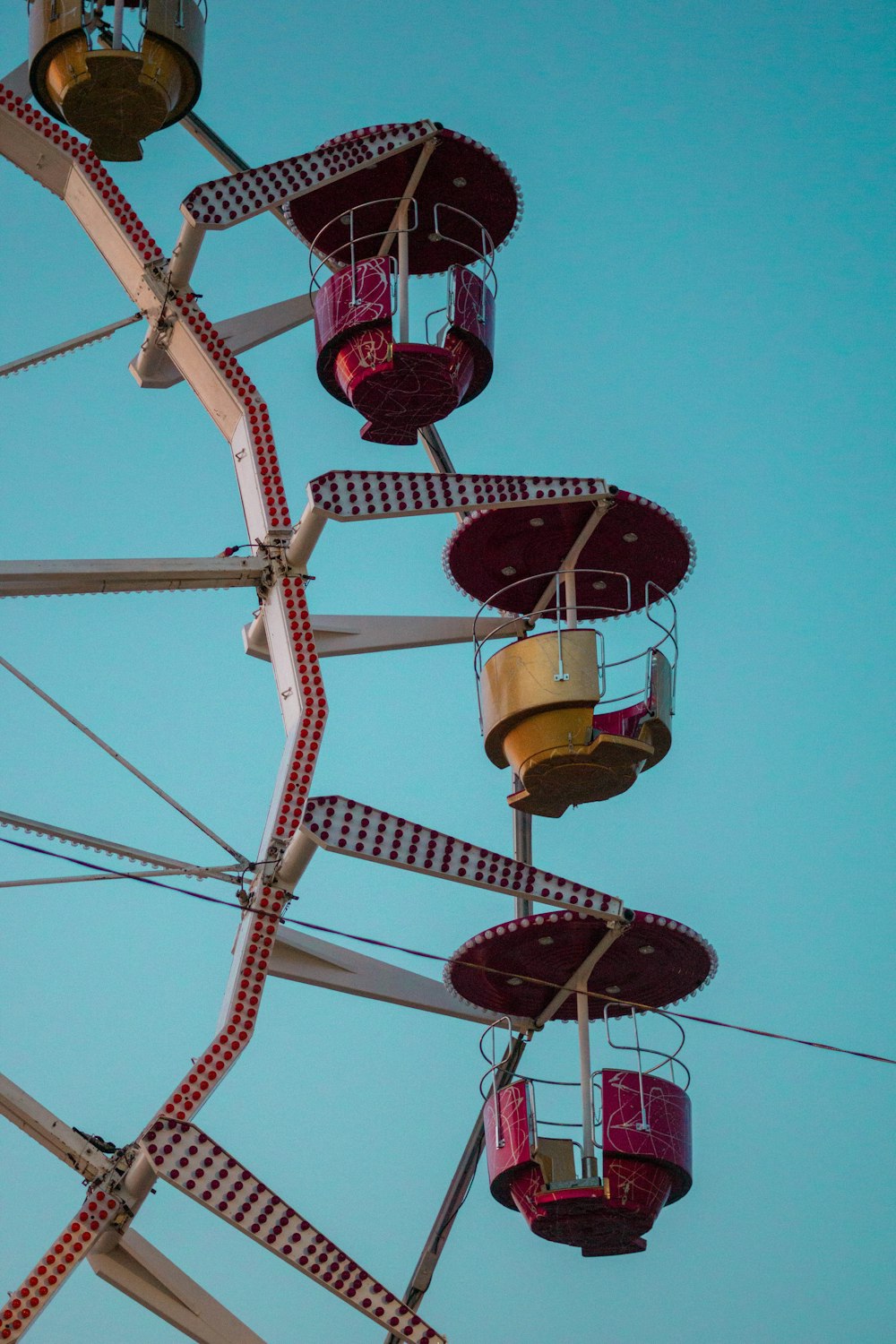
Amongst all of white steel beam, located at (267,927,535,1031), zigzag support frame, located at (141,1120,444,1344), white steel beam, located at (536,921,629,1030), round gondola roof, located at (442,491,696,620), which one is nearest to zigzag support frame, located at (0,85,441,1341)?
zigzag support frame, located at (141,1120,444,1344)

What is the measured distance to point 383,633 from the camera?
19.0 m

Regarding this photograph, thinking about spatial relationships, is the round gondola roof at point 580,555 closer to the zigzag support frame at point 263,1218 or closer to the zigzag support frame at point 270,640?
the zigzag support frame at point 270,640

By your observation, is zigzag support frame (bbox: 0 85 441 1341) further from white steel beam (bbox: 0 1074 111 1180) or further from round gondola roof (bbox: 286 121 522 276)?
round gondola roof (bbox: 286 121 522 276)

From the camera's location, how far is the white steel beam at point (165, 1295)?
15.1 metres

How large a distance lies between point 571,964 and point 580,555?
11.2ft

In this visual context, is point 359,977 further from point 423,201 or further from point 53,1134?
point 423,201

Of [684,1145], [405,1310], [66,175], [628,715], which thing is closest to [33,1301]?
[405,1310]

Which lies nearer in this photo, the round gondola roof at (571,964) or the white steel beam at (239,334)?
the round gondola roof at (571,964)

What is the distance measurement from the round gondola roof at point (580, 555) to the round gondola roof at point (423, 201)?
2.51 m

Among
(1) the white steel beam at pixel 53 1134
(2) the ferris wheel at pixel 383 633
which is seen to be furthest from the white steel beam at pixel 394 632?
(1) the white steel beam at pixel 53 1134

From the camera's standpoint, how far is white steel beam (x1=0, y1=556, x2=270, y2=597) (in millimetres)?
16609

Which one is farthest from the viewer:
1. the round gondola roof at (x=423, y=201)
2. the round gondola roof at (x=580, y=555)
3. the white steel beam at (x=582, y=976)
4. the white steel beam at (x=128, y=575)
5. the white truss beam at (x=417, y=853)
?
the round gondola roof at (x=423, y=201)

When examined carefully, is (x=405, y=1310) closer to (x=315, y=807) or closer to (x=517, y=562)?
(x=315, y=807)

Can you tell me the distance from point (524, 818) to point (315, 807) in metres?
4.83
